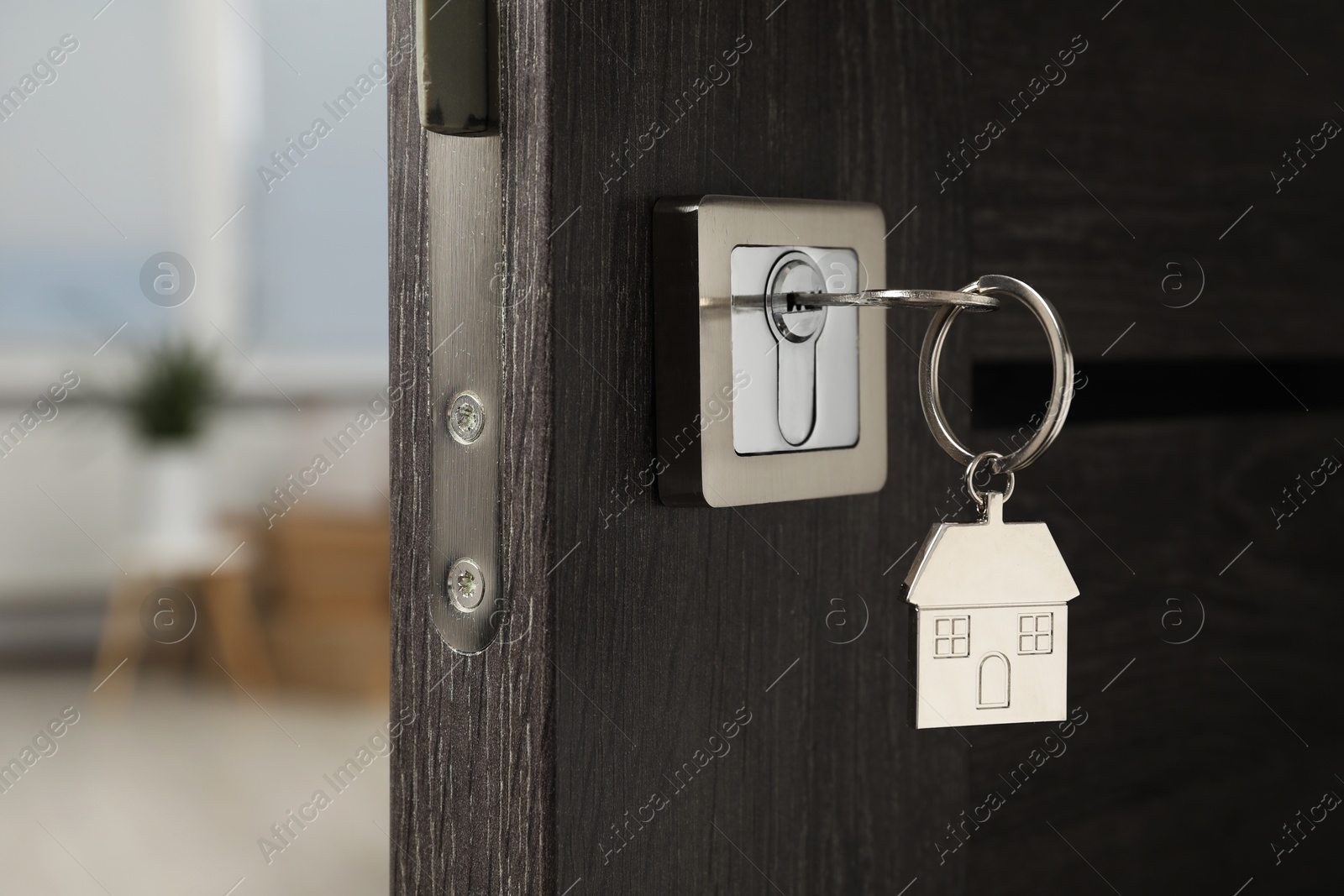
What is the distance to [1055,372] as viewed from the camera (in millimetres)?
269

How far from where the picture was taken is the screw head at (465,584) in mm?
251

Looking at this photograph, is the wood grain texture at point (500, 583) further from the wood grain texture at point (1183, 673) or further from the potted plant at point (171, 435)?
the potted plant at point (171, 435)

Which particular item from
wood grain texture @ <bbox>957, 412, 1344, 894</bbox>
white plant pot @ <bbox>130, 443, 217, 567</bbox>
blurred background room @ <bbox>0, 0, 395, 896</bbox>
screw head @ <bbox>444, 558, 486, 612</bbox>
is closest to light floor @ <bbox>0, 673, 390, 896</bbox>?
blurred background room @ <bbox>0, 0, 395, 896</bbox>

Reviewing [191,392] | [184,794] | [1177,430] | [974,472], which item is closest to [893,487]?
[974,472]

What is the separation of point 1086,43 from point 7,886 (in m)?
3.10

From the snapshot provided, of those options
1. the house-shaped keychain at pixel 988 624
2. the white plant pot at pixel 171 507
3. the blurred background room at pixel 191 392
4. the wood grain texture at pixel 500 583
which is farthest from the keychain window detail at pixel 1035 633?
the white plant pot at pixel 171 507

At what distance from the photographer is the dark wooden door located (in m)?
0.24

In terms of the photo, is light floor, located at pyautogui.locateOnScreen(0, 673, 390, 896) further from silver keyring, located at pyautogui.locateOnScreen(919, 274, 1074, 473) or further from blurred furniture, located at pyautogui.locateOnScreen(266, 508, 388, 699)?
silver keyring, located at pyautogui.locateOnScreen(919, 274, 1074, 473)

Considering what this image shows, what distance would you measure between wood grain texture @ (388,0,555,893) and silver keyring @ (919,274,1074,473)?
0.10 metres

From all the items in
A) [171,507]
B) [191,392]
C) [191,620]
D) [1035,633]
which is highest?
[1035,633]

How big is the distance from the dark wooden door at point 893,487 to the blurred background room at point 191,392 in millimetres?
3201

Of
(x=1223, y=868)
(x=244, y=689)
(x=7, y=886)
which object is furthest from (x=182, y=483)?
(x=1223, y=868)

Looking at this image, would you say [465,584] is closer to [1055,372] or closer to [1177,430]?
[1055,372]

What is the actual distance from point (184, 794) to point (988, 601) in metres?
3.30
